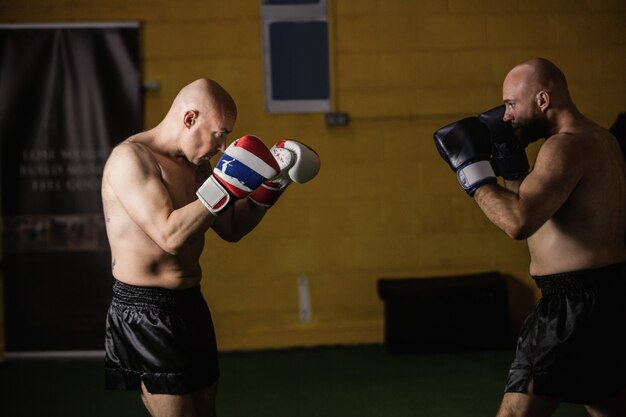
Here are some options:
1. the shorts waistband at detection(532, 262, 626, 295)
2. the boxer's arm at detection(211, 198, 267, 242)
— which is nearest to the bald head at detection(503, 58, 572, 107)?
the shorts waistband at detection(532, 262, 626, 295)

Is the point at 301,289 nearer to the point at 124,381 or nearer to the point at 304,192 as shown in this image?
the point at 304,192

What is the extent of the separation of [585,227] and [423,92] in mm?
3143

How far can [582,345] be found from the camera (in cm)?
229

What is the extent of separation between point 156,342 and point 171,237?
0.32 metres

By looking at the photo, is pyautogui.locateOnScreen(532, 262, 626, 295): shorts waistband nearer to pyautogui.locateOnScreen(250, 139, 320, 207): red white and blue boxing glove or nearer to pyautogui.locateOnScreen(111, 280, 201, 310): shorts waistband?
pyautogui.locateOnScreen(250, 139, 320, 207): red white and blue boxing glove

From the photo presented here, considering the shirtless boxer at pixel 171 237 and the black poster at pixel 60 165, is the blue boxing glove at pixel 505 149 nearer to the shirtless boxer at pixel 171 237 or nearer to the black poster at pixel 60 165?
the shirtless boxer at pixel 171 237

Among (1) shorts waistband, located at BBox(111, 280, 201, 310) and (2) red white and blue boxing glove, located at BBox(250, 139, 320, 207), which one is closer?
(1) shorts waistband, located at BBox(111, 280, 201, 310)

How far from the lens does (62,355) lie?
17.2 feet

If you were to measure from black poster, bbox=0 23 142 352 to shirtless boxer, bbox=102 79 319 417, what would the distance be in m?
2.90

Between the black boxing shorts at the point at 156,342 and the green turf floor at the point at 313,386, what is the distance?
1537mm

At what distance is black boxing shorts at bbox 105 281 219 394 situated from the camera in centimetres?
232

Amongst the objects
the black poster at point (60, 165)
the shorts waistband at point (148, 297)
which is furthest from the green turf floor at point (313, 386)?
the shorts waistband at point (148, 297)

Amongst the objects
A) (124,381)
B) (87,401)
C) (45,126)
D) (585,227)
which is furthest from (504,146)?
(45,126)

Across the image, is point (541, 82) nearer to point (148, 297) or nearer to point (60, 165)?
point (148, 297)
